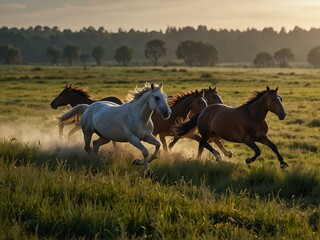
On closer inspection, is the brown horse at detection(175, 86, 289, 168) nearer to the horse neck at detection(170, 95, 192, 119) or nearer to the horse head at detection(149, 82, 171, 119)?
the horse neck at detection(170, 95, 192, 119)

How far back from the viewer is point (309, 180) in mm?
9336

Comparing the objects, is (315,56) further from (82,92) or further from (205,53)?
(82,92)

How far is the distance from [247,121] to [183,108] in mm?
2655

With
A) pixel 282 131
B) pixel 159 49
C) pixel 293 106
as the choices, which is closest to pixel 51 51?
pixel 159 49

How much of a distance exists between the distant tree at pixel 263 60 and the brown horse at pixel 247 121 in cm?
15364

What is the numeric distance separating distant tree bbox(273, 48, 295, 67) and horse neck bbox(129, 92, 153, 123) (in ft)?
525

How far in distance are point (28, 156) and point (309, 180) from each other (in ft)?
18.6

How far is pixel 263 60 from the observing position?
162 m

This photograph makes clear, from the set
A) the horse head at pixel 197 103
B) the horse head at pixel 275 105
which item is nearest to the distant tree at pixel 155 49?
the horse head at pixel 197 103

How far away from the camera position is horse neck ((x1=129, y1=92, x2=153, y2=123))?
9883mm

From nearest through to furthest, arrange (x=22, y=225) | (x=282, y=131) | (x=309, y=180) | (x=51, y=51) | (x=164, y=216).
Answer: (x=22, y=225), (x=164, y=216), (x=309, y=180), (x=282, y=131), (x=51, y=51)

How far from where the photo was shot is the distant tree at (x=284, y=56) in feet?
535

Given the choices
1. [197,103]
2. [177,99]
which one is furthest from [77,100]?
[197,103]

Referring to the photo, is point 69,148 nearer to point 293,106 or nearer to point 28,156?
point 28,156
